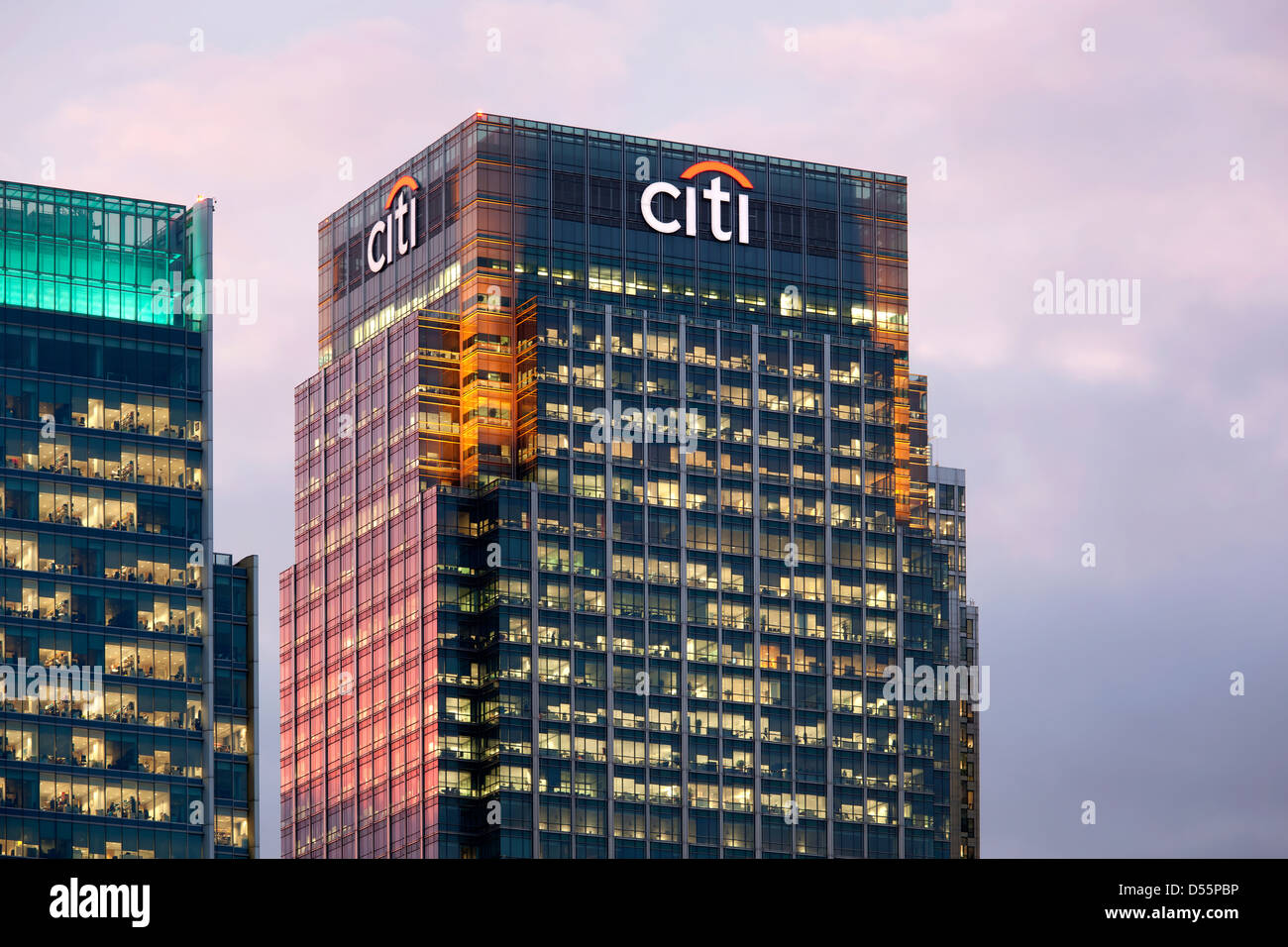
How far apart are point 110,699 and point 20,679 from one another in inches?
263

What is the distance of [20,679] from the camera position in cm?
19675

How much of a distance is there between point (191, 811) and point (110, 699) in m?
10.2
